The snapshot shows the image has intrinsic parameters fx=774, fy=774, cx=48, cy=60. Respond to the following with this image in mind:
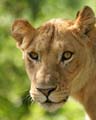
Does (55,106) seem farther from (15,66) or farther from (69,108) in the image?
(15,66)

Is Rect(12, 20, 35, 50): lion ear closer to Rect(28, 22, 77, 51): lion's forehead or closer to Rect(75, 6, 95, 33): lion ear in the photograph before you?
Rect(28, 22, 77, 51): lion's forehead

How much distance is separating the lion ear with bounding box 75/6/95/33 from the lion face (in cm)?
3

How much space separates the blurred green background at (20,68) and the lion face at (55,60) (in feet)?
5.96

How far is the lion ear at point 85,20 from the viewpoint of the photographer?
3668 mm

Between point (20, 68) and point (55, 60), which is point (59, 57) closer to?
point (55, 60)

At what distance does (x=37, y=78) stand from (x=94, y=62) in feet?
1.08

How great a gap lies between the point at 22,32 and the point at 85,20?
31 cm

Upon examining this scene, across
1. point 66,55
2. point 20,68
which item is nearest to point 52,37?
point 66,55

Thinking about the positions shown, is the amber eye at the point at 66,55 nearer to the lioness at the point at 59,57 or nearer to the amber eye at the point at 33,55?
the lioness at the point at 59,57

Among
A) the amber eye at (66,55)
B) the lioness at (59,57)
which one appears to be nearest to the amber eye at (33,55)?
the lioness at (59,57)

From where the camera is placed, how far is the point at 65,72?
11.9 ft

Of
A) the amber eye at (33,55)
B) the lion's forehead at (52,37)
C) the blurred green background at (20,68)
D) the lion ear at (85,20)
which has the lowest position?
the blurred green background at (20,68)

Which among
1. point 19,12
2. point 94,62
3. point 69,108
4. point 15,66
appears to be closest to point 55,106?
point 94,62

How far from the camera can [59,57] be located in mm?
3553
